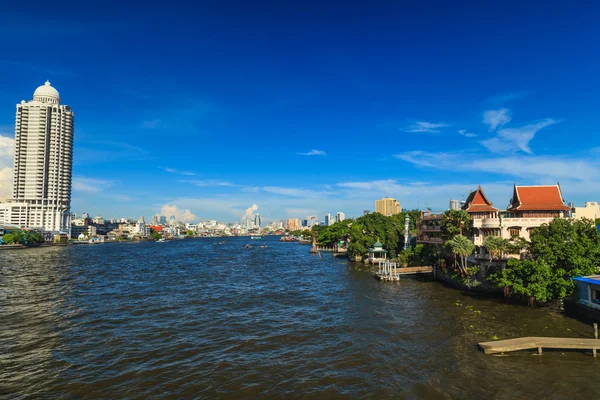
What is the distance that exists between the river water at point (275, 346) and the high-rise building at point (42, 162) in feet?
550

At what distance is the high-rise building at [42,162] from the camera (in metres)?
181

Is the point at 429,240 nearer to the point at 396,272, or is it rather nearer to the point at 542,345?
the point at 396,272

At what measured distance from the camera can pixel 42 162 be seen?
182 metres

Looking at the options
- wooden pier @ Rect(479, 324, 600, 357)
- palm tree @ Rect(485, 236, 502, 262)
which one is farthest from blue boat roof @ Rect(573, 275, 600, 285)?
palm tree @ Rect(485, 236, 502, 262)

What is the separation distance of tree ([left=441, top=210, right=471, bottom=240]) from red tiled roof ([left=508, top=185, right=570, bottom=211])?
6.44 meters

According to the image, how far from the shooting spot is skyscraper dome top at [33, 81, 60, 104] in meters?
188

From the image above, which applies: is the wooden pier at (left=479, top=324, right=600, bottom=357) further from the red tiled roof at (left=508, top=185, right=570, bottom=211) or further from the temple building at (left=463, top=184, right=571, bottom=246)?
the red tiled roof at (left=508, top=185, right=570, bottom=211)

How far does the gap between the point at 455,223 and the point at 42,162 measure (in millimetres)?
203921

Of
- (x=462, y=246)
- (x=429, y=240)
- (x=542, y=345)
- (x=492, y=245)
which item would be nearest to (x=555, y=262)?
(x=492, y=245)

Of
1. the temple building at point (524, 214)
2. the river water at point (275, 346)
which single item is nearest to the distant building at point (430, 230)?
the temple building at point (524, 214)

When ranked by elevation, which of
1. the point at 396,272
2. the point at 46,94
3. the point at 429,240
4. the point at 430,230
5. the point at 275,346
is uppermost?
the point at 46,94

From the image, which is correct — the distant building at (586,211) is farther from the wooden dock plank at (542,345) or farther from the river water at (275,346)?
the wooden dock plank at (542,345)

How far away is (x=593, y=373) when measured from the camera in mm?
21672

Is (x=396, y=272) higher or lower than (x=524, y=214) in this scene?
lower
